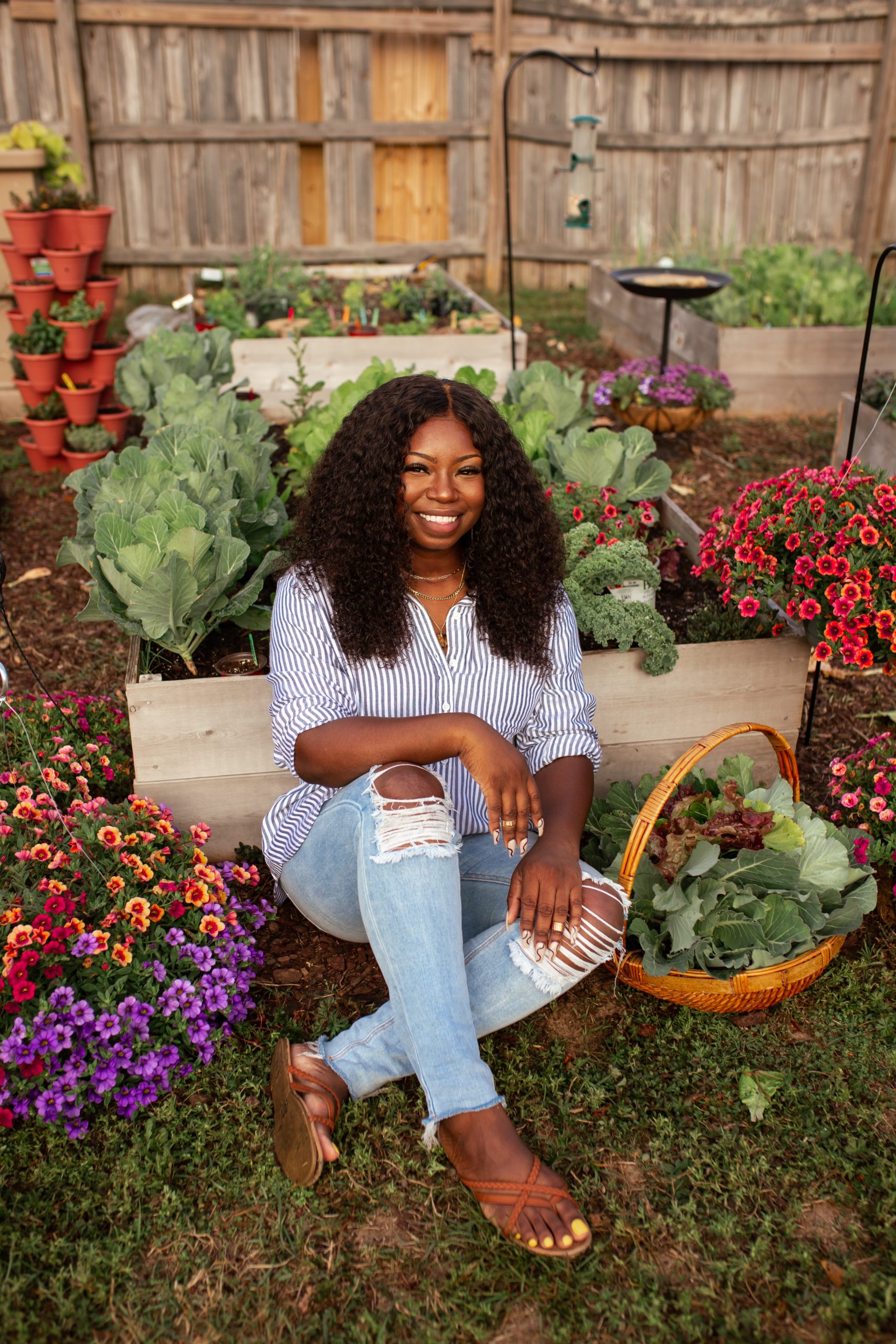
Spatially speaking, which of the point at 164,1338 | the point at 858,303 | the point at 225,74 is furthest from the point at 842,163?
the point at 164,1338

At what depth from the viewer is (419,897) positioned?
1839mm

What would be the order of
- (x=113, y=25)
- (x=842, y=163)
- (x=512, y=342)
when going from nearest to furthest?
(x=512, y=342), (x=113, y=25), (x=842, y=163)

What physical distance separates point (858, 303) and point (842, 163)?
354 cm

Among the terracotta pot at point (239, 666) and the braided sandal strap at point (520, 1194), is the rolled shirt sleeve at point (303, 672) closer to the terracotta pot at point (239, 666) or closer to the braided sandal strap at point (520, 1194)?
the terracotta pot at point (239, 666)

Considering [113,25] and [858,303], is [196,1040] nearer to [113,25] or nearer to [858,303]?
[858,303]

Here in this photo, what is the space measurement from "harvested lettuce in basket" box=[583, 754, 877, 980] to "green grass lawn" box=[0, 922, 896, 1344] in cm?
19

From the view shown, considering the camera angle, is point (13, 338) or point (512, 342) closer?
point (512, 342)

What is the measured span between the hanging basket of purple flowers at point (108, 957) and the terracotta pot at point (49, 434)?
3.14 m

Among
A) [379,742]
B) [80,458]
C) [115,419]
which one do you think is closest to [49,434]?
[80,458]

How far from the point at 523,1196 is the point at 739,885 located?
81cm

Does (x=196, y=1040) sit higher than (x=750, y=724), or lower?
lower

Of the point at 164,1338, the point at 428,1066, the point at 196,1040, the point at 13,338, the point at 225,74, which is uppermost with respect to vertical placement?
the point at 225,74

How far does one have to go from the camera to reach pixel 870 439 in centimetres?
424

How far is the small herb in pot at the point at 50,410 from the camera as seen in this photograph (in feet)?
16.6
